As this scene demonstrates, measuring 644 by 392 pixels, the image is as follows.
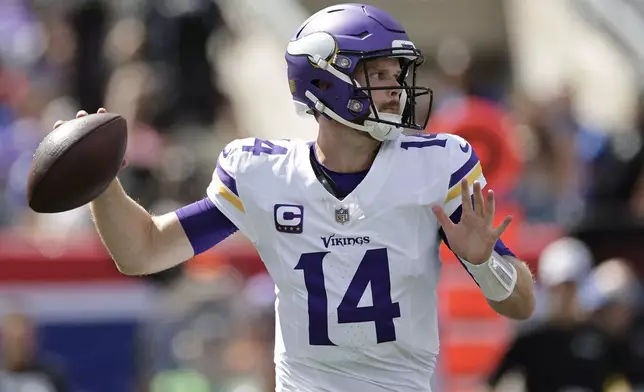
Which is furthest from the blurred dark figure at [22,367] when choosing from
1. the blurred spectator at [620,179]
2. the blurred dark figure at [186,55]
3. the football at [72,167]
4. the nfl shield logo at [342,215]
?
the nfl shield logo at [342,215]

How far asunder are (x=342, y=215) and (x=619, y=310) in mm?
3558

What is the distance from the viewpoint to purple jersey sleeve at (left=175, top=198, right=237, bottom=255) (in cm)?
453

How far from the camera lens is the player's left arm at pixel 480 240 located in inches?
163

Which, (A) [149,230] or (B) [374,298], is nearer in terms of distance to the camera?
(B) [374,298]

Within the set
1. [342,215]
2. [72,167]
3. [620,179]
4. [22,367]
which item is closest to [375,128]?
[342,215]

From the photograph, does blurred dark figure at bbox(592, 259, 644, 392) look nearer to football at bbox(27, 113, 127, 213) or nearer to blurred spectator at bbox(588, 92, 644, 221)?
blurred spectator at bbox(588, 92, 644, 221)

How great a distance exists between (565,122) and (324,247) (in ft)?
20.3

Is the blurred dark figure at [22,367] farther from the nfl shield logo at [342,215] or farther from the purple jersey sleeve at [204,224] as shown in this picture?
the nfl shield logo at [342,215]

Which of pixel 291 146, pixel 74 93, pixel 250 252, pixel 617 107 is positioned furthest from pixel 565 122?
pixel 291 146

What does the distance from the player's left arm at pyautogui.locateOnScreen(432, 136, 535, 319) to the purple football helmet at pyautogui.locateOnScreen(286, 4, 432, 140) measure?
212 mm

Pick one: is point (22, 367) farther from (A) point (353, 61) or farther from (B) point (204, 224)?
(A) point (353, 61)

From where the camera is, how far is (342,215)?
430cm

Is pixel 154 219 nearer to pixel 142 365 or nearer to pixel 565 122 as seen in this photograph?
pixel 142 365

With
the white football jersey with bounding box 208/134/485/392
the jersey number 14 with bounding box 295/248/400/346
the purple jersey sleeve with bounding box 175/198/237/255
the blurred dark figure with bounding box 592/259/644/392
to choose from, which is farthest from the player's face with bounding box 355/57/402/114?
the blurred dark figure with bounding box 592/259/644/392
